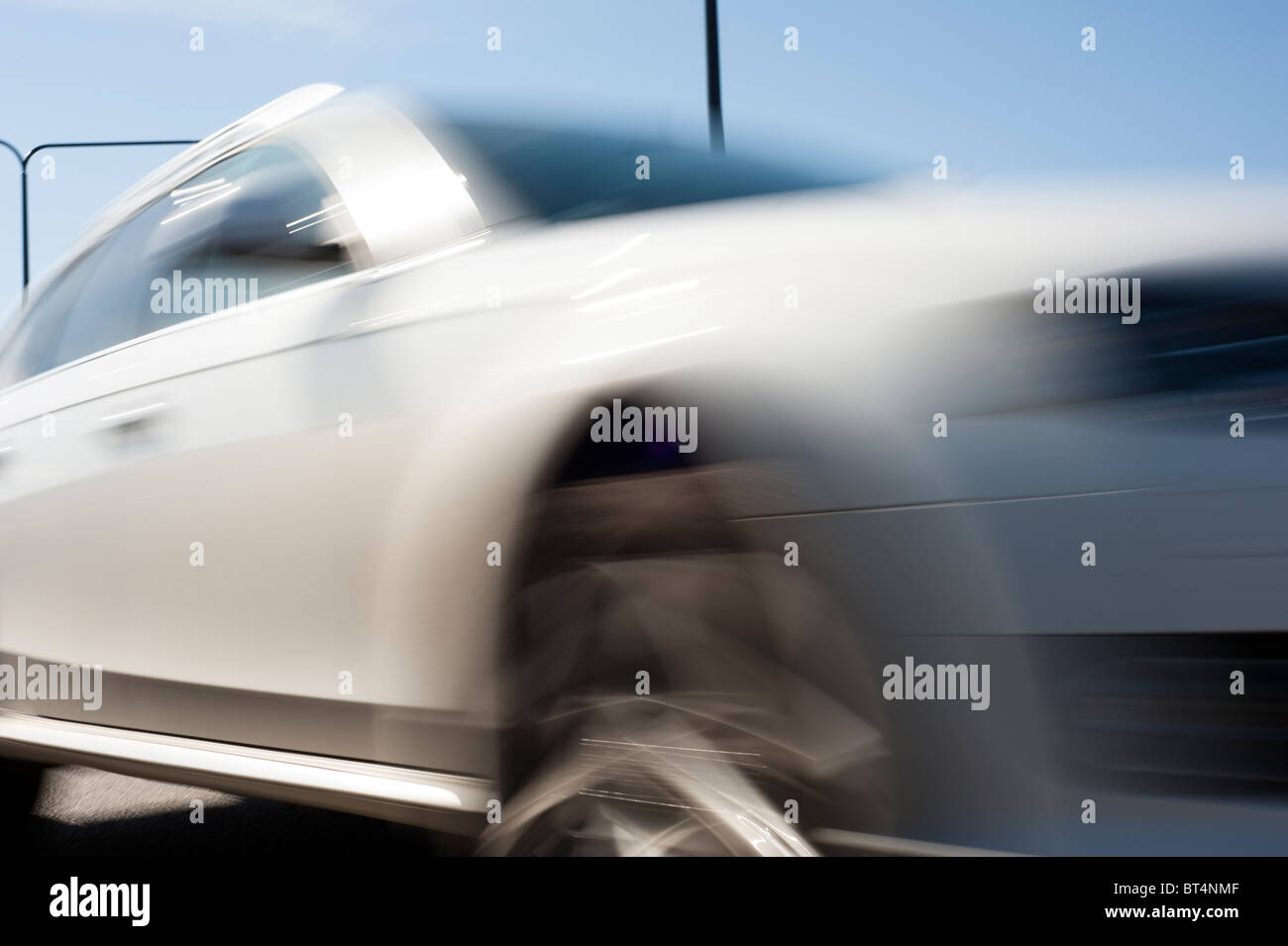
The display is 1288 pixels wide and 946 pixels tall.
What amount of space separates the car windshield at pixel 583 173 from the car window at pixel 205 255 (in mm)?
298

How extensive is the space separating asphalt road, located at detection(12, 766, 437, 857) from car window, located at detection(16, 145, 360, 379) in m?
1.24

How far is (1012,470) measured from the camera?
4.61 feet

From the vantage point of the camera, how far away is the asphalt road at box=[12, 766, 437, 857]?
3.09 metres

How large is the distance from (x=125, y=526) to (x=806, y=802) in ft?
5.43

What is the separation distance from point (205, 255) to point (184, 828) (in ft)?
5.60

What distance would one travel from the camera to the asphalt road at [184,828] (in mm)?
3090

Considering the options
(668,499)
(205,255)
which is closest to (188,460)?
(205,255)

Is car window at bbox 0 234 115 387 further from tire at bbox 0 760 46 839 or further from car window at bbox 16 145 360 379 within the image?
tire at bbox 0 760 46 839

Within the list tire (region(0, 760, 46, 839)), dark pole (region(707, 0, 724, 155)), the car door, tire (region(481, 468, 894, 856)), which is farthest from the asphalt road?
dark pole (region(707, 0, 724, 155))

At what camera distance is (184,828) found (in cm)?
338

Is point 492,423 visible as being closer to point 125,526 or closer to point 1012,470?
point 1012,470

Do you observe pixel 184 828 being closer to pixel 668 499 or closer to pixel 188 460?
pixel 188 460

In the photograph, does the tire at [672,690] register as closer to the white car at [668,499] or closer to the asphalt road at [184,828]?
the white car at [668,499]
